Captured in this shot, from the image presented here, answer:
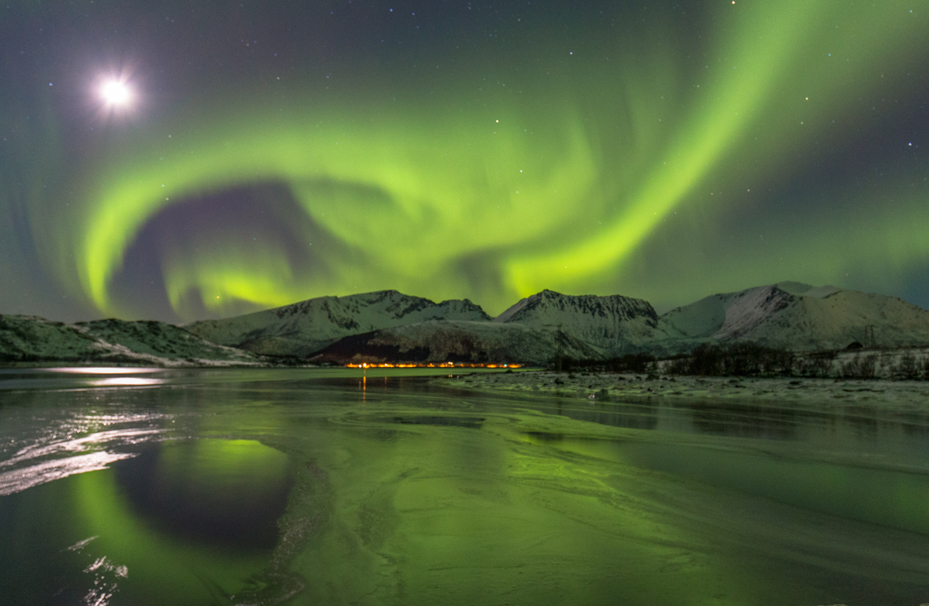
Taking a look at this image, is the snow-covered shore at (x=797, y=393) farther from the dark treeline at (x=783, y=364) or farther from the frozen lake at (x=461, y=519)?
the frozen lake at (x=461, y=519)

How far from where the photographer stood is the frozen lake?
627 cm

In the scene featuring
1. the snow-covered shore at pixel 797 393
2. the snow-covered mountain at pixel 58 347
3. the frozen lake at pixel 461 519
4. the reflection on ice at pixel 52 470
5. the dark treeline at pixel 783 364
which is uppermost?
the snow-covered mountain at pixel 58 347

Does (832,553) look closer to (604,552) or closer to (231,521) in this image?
(604,552)

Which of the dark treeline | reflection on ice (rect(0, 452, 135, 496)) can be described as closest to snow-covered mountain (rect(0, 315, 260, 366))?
the dark treeline

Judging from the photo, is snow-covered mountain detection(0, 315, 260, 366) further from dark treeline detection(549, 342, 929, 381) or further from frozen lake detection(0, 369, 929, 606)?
frozen lake detection(0, 369, 929, 606)

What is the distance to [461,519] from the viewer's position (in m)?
9.09

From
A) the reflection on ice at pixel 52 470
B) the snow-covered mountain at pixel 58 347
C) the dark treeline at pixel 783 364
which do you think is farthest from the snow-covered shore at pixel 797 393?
the snow-covered mountain at pixel 58 347

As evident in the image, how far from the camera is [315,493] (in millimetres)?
10844

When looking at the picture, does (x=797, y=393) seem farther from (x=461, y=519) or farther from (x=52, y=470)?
(x=52, y=470)

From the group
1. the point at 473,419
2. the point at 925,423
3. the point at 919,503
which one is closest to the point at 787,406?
the point at 925,423

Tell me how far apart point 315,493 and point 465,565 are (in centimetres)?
512

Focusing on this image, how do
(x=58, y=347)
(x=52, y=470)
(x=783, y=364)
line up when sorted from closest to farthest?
(x=52, y=470), (x=783, y=364), (x=58, y=347)

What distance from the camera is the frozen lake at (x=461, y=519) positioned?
627 centimetres

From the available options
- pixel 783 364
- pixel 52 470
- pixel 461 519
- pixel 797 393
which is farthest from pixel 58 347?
pixel 461 519
